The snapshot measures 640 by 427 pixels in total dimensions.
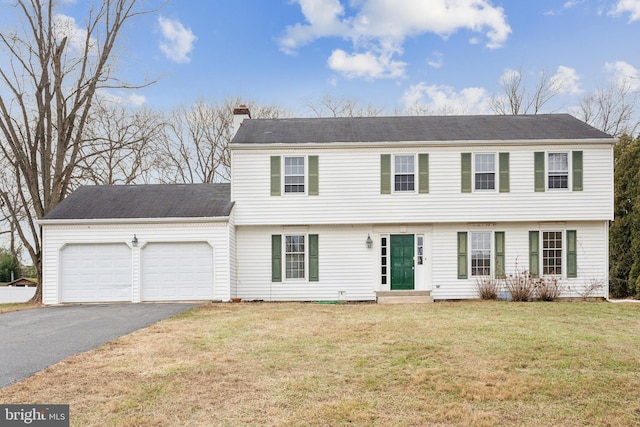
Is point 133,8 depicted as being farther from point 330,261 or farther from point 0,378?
point 0,378

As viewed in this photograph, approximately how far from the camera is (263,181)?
1661 centimetres

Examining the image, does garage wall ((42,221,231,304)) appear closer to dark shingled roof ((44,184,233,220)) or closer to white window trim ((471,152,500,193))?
dark shingled roof ((44,184,233,220))

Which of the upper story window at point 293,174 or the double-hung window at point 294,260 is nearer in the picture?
the upper story window at point 293,174

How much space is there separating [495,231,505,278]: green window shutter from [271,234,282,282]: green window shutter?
704 centimetres

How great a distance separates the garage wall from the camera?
15844 mm

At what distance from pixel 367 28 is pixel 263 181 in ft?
28.4

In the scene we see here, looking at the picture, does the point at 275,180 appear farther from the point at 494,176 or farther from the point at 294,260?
the point at 494,176

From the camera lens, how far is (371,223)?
1652 cm

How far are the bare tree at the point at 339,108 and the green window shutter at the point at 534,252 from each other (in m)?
16.5

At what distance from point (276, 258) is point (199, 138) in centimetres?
1770

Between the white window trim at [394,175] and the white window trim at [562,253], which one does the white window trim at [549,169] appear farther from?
the white window trim at [394,175]

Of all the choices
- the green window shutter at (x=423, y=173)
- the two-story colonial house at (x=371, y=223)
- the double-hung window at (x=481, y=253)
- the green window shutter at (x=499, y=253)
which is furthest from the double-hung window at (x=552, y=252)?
the green window shutter at (x=423, y=173)

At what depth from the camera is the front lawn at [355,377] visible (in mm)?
4895

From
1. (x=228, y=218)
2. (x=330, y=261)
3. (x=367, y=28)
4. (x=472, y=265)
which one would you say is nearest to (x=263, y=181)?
(x=228, y=218)
